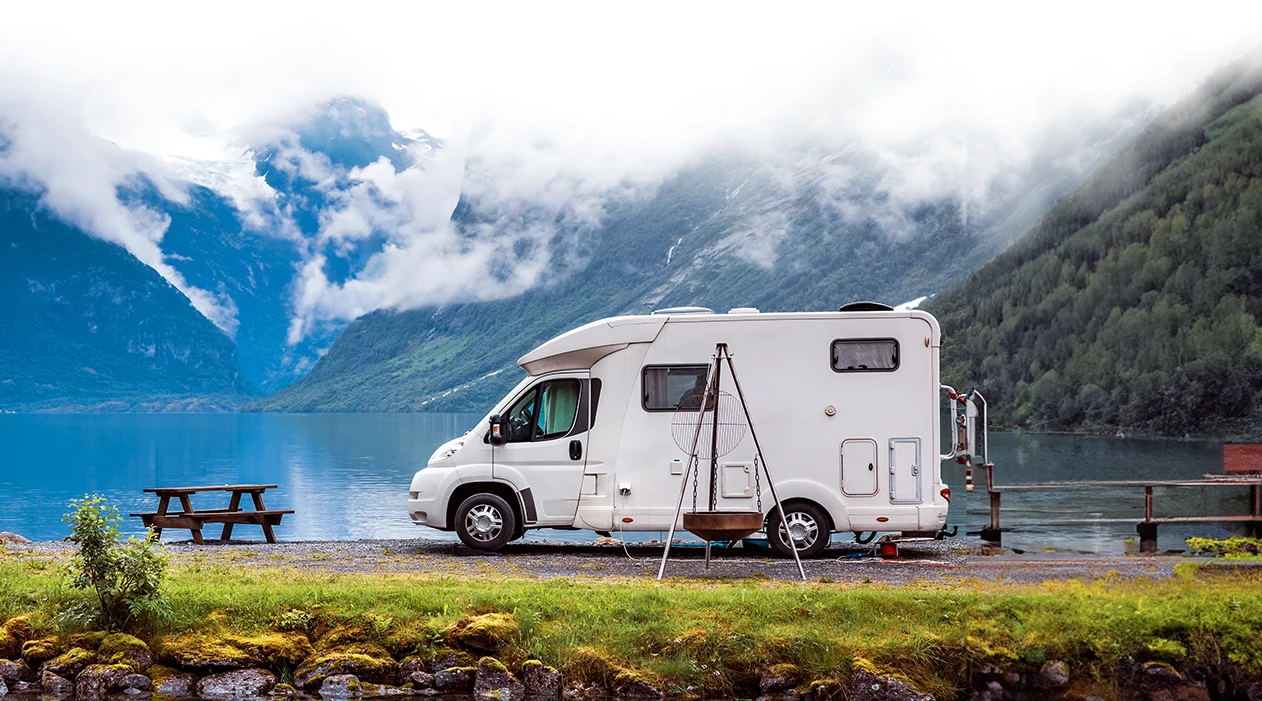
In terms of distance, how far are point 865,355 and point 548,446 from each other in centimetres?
508

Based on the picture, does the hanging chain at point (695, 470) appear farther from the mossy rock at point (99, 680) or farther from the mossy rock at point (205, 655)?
the mossy rock at point (99, 680)

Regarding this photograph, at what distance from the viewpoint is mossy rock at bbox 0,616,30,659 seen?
42.1 ft

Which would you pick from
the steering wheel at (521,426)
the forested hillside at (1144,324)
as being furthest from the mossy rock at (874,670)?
the forested hillside at (1144,324)

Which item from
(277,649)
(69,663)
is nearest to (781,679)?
(277,649)

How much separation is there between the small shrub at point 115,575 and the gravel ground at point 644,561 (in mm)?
3782

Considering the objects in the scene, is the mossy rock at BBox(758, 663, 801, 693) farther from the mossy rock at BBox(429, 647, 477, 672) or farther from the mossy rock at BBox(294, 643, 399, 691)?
the mossy rock at BBox(294, 643, 399, 691)

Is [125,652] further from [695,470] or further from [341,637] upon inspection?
[695,470]

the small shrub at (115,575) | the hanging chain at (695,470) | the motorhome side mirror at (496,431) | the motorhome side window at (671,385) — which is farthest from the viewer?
the motorhome side mirror at (496,431)

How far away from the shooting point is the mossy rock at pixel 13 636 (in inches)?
505

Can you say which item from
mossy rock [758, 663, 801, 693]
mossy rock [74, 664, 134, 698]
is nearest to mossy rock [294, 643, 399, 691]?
mossy rock [74, 664, 134, 698]

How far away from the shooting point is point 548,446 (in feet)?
64.2

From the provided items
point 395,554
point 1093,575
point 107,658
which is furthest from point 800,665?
point 395,554

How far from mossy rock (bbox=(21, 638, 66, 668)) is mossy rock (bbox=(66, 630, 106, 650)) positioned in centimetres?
10

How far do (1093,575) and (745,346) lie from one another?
5.95 meters
